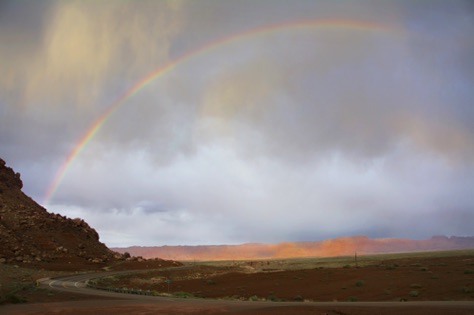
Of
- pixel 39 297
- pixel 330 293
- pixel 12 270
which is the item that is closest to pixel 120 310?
pixel 39 297

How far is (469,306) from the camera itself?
23875 mm

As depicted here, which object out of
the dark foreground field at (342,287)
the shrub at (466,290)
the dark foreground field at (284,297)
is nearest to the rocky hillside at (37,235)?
the dark foreground field at (284,297)

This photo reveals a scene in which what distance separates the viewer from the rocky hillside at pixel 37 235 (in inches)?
3536

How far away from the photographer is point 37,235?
98.4 metres

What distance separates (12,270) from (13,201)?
4387 centimetres

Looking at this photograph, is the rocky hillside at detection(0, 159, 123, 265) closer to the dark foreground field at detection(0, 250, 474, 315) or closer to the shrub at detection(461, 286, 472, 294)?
the dark foreground field at detection(0, 250, 474, 315)

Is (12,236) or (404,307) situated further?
(12,236)

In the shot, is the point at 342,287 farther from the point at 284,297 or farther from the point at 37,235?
the point at 37,235

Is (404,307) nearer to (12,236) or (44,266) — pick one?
(44,266)

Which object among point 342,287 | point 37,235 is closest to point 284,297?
point 342,287

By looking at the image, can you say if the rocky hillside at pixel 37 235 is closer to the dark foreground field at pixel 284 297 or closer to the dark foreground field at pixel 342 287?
the dark foreground field at pixel 284 297

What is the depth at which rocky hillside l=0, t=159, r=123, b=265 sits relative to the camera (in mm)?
89812

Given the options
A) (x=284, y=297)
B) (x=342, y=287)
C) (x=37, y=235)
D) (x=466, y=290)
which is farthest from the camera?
(x=37, y=235)

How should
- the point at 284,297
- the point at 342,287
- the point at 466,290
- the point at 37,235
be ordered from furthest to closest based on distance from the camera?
the point at 37,235
the point at 342,287
the point at 284,297
the point at 466,290
